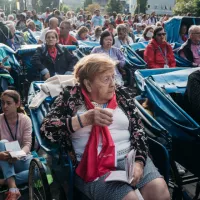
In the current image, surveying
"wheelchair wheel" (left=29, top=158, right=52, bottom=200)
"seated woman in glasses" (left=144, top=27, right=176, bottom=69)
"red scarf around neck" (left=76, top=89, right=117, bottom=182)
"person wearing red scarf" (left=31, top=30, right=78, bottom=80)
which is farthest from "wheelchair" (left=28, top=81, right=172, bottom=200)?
"seated woman in glasses" (left=144, top=27, right=176, bottom=69)

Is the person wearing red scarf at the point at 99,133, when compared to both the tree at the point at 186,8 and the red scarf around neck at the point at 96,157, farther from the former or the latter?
the tree at the point at 186,8

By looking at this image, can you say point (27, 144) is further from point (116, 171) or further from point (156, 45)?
point (156, 45)

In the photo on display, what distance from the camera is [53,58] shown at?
595 cm

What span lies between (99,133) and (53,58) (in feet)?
11.4

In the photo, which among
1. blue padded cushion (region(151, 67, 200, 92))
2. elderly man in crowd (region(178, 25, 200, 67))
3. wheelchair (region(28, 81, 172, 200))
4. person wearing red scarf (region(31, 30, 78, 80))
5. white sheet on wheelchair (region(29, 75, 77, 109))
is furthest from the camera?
elderly man in crowd (region(178, 25, 200, 67))

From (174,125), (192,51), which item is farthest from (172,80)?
(192,51)

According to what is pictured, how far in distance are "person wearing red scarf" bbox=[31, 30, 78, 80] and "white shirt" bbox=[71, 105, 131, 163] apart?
3.16 meters

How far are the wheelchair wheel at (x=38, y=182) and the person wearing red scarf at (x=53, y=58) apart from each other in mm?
3012

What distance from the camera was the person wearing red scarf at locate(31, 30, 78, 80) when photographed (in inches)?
232

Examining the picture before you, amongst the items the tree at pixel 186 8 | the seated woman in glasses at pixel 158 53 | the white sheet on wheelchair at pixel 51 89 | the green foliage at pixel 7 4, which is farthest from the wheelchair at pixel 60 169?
the green foliage at pixel 7 4

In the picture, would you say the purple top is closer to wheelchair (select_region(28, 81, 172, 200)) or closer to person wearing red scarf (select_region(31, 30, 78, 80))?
person wearing red scarf (select_region(31, 30, 78, 80))

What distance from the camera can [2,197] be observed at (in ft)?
11.7

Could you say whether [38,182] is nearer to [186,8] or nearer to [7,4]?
[186,8]

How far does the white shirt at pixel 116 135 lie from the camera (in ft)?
8.98
